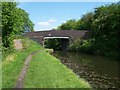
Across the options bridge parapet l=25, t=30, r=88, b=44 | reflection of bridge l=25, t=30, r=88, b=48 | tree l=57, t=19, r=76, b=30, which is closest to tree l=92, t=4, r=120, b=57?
bridge parapet l=25, t=30, r=88, b=44

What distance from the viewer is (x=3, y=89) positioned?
20188 mm

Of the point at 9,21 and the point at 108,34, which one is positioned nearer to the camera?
the point at 9,21

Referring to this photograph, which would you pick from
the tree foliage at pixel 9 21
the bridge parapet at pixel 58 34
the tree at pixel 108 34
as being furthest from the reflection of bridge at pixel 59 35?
the tree foliage at pixel 9 21

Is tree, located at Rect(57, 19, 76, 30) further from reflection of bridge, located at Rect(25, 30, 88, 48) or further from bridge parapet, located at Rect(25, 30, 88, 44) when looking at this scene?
bridge parapet, located at Rect(25, 30, 88, 44)

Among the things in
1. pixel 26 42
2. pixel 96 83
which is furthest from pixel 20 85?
pixel 26 42

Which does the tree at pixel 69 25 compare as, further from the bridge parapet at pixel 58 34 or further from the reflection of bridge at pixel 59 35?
the bridge parapet at pixel 58 34

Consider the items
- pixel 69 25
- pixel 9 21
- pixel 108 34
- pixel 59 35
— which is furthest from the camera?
pixel 69 25

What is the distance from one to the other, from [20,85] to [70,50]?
8149 cm

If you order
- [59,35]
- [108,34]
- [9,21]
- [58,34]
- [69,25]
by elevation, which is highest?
[9,21]

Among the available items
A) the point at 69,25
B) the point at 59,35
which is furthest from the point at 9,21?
the point at 69,25

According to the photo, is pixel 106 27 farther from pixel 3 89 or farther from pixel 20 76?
pixel 3 89

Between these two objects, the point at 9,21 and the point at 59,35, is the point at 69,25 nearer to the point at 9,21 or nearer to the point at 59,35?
the point at 59,35

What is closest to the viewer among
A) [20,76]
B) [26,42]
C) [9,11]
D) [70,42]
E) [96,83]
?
[20,76]

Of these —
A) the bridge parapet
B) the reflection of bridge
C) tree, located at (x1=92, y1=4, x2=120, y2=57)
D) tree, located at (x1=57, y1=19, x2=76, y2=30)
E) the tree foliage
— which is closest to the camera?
the tree foliage
